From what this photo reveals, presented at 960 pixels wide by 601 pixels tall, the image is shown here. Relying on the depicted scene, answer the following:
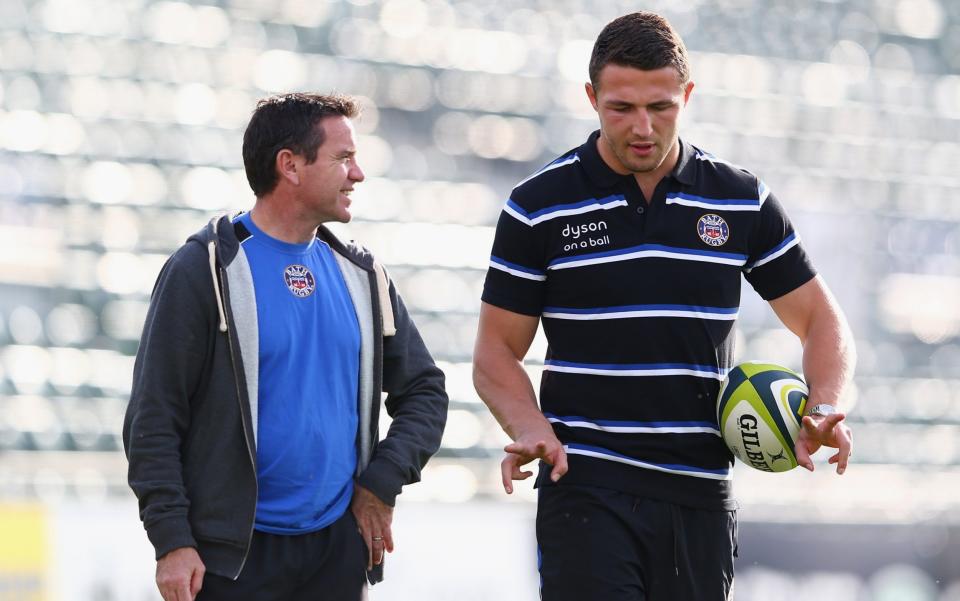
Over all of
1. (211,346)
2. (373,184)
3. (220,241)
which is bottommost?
(373,184)

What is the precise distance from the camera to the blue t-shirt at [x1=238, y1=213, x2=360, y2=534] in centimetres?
336

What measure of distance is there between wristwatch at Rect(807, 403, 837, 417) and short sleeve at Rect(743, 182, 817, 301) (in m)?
0.33

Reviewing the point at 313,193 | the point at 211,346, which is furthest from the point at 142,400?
the point at 313,193

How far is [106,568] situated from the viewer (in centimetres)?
728

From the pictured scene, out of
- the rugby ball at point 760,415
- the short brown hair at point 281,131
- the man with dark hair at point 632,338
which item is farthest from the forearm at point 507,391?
the short brown hair at point 281,131

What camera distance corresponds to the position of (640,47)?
333cm

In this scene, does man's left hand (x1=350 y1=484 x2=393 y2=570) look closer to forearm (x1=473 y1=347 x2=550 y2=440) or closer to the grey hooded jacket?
the grey hooded jacket

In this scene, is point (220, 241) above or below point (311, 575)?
above

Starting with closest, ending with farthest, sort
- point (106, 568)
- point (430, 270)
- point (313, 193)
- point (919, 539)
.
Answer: point (313, 193) → point (106, 568) → point (919, 539) → point (430, 270)

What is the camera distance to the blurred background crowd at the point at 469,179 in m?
11.6

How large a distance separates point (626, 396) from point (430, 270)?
34.9 feet

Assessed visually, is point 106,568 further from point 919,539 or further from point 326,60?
point 326,60

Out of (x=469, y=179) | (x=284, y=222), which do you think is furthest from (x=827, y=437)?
(x=469, y=179)

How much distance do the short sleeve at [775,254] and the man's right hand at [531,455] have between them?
67 centimetres
